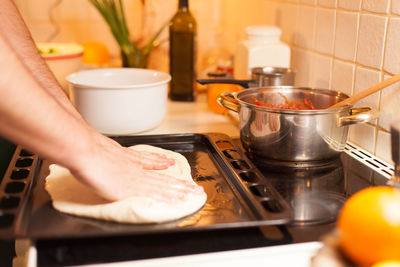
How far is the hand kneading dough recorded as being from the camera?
0.65 meters

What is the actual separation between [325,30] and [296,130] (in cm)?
41

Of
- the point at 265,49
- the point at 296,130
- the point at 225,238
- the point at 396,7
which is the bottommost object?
the point at 225,238

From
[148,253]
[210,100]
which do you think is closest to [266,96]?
[210,100]

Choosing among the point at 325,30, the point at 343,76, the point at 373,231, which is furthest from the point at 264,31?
the point at 373,231

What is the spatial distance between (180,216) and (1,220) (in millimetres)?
249

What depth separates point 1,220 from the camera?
64cm

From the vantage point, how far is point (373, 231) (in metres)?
0.42

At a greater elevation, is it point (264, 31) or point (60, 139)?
point (264, 31)

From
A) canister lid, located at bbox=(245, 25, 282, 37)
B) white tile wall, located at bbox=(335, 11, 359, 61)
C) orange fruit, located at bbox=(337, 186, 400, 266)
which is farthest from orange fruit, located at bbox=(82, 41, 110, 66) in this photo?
orange fruit, located at bbox=(337, 186, 400, 266)

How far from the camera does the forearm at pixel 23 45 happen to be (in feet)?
3.06

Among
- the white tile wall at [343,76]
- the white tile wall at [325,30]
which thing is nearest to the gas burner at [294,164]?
the white tile wall at [343,76]

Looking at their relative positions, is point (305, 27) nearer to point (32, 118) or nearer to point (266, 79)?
point (266, 79)

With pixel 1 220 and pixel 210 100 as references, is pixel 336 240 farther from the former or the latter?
pixel 210 100

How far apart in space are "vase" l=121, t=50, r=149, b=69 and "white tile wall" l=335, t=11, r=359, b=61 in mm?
759
